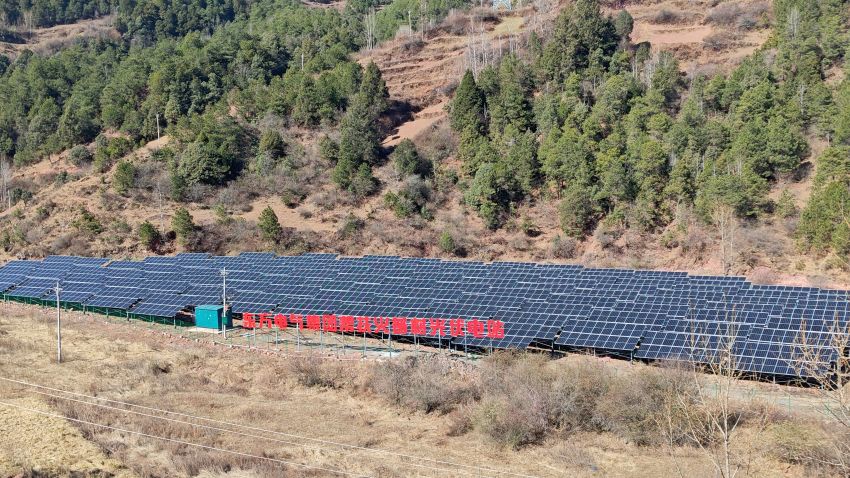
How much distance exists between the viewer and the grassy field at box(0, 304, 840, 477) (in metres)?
24.9

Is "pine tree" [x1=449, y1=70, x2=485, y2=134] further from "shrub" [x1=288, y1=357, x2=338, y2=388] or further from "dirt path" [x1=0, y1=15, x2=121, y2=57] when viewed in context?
"dirt path" [x1=0, y1=15, x2=121, y2=57]

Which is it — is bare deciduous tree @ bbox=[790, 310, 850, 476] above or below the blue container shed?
above

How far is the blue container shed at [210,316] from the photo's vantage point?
43.7m

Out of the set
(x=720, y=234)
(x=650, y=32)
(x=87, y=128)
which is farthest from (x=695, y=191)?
(x=87, y=128)

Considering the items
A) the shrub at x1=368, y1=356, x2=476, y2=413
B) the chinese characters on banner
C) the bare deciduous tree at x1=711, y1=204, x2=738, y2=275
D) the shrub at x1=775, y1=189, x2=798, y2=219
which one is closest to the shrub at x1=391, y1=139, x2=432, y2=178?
the bare deciduous tree at x1=711, y1=204, x2=738, y2=275

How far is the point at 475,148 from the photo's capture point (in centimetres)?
7306

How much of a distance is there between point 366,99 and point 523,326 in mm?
51298

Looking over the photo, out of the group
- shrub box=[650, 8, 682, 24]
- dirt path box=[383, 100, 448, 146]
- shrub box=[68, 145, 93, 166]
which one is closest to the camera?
shrub box=[68, 145, 93, 166]

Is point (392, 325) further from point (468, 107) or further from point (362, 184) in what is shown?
point (468, 107)

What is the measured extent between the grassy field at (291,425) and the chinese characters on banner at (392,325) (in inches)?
99.1

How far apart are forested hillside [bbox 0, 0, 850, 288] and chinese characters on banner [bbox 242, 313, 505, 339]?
2294 centimetres

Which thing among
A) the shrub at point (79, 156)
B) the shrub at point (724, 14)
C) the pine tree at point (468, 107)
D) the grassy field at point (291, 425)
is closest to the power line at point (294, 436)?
the grassy field at point (291, 425)

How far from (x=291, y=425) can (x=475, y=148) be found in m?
48.8

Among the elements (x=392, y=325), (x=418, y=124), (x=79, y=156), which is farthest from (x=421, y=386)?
(x=79, y=156)
